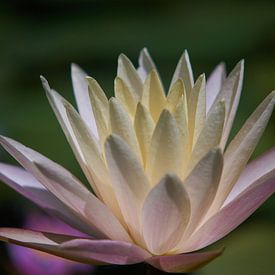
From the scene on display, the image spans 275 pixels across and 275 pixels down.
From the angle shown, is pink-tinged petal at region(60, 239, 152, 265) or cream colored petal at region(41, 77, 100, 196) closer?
pink-tinged petal at region(60, 239, 152, 265)

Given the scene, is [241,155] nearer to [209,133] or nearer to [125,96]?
[209,133]

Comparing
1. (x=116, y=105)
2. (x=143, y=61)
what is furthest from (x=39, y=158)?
Answer: (x=143, y=61)

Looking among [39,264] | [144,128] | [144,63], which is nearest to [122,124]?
[144,128]

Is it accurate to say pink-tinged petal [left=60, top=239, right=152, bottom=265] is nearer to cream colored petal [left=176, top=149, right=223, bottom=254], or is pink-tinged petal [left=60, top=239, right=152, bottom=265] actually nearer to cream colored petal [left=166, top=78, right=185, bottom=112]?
cream colored petal [left=176, top=149, right=223, bottom=254]

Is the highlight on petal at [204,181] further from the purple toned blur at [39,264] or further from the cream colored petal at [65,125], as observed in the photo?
the purple toned blur at [39,264]

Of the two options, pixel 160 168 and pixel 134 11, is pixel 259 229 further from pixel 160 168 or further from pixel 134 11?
pixel 134 11

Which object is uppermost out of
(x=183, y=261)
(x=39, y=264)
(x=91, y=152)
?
(x=91, y=152)

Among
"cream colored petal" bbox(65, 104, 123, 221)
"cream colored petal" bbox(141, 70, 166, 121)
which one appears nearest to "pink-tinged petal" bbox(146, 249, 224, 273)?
"cream colored petal" bbox(65, 104, 123, 221)
